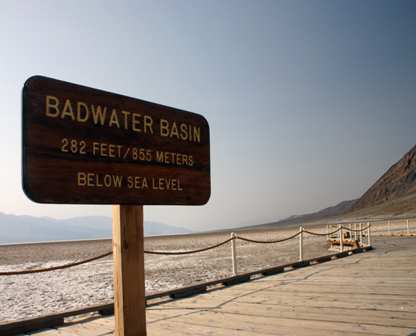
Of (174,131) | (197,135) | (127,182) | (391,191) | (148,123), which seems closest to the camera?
(127,182)

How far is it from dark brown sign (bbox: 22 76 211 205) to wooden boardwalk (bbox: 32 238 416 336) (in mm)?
1978

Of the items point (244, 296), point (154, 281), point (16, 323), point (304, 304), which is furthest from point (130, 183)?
point (154, 281)

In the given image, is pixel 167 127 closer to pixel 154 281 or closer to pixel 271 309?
pixel 271 309

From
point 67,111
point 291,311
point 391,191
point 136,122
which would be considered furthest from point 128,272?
point 391,191

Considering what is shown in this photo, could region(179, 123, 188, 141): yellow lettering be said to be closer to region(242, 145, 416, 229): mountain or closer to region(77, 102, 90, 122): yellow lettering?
region(77, 102, 90, 122): yellow lettering

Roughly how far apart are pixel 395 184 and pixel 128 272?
11057cm

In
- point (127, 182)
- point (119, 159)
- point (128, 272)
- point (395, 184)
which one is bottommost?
point (128, 272)

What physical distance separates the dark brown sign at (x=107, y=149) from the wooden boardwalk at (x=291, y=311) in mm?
1978

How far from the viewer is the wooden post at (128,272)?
2689 mm

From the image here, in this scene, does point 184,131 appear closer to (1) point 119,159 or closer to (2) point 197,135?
(2) point 197,135

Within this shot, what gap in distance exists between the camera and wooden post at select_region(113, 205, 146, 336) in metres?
2.69

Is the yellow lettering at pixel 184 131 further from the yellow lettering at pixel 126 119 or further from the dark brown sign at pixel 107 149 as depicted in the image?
the yellow lettering at pixel 126 119

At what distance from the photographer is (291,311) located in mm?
5043

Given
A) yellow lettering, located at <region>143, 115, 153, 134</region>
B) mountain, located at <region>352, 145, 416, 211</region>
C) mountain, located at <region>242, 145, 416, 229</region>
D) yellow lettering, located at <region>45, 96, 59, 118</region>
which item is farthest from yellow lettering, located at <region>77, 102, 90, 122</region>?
mountain, located at <region>352, 145, 416, 211</region>
